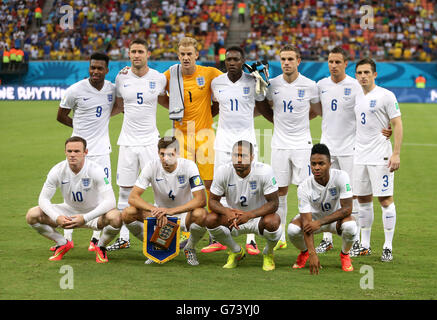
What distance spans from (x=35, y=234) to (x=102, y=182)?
171 cm

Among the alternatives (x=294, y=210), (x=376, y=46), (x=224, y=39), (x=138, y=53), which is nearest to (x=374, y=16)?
(x=376, y=46)

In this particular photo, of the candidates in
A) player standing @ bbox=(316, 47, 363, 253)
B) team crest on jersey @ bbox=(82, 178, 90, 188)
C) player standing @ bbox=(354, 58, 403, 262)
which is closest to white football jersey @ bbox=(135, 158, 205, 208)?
team crest on jersey @ bbox=(82, 178, 90, 188)

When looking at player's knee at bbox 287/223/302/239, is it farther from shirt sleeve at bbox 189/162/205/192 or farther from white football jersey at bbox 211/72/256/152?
white football jersey at bbox 211/72/256/152

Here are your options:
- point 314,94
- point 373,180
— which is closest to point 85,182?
point 314,94

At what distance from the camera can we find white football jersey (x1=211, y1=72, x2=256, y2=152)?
25.7 ft

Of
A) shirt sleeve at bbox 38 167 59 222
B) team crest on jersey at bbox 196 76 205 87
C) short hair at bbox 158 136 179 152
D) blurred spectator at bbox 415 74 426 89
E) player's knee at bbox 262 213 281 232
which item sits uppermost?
→ blurred spectator at bbox 415 74 426 89

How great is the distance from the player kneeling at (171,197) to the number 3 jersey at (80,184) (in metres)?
0.41

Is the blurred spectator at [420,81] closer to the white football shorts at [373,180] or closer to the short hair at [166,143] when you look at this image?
the white football shorts at [373,180]

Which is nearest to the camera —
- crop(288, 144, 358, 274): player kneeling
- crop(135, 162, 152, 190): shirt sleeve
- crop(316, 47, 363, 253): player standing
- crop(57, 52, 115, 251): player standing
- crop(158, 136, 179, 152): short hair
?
crop(288, 144, 358, 274): player kneeling

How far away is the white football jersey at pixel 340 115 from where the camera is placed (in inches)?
302

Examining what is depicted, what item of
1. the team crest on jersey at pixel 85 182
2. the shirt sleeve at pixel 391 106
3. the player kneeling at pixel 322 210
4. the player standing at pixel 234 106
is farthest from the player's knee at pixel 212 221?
the shirt sleeve at pixel 391 106

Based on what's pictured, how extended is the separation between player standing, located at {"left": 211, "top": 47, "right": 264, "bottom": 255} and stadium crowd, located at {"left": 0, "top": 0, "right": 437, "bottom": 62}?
25428 mm

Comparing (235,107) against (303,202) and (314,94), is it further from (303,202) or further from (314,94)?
(303,202)

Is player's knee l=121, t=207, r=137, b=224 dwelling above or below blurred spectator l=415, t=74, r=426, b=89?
below
